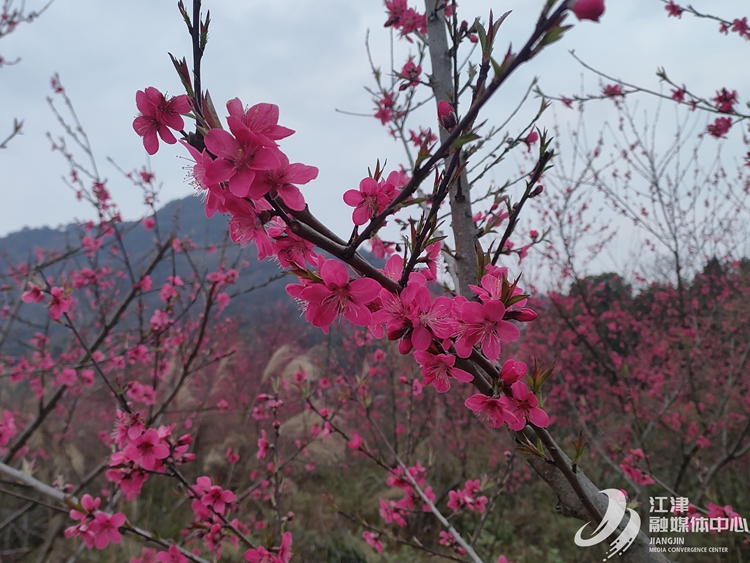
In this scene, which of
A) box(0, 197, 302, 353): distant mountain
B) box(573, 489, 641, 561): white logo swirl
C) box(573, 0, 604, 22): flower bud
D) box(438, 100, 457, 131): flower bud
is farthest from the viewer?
box(0, 197, 302, 353): distant mountain

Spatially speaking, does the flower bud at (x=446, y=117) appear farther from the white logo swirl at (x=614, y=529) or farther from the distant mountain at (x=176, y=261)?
the white logo swirl at (x=614, y=529)

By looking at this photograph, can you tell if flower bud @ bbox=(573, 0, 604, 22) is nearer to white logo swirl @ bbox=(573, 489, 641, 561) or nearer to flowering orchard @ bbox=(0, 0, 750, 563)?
flowering orchard @ bbox=(0, 0, 750, 563)

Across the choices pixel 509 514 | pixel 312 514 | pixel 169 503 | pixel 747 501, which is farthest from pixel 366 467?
pixel 747 501

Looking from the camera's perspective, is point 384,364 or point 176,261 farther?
point 176,261

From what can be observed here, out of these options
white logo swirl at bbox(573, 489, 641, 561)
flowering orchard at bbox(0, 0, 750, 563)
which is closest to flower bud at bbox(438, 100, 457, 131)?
flowering orchard at bbox(0, 0, 750, 563)

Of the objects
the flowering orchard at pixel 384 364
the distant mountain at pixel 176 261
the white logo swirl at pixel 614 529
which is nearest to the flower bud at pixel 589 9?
the flowering orchard at pixel 384 364

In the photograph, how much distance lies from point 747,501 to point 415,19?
7.75 meters

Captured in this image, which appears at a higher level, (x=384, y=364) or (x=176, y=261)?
(x=176, y=261)

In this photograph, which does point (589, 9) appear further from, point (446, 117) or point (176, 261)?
point (176, 261)

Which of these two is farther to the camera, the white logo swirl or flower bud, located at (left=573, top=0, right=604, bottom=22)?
the white logo swirl

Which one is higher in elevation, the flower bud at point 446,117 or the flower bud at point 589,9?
the flower bud at point 446,117

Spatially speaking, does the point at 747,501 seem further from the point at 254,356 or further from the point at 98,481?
the point at 254,356

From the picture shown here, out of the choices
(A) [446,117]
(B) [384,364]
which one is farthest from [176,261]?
(A) [446,117]

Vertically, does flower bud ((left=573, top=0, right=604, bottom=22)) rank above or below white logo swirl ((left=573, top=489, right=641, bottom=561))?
above
